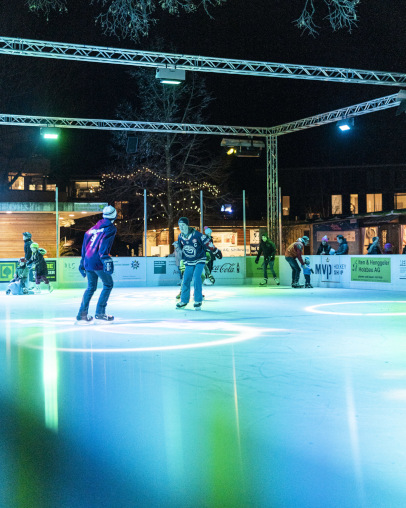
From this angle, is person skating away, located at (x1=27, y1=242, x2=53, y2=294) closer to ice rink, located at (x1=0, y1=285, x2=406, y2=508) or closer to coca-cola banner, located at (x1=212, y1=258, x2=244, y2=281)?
coca-cola banner, located at (x1=212, y1=258, x2=244, y2=281)

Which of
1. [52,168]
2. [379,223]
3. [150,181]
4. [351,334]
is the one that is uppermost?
[52,168]

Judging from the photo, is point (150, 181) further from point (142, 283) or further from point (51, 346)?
point (51, 346)

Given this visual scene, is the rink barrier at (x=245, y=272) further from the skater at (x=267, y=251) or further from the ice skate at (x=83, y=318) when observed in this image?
the ice skate at (x=83, y=318)

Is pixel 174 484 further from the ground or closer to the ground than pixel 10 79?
closer to the ground

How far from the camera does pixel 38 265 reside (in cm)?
1725

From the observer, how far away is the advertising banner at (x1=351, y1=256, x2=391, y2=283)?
17578mm

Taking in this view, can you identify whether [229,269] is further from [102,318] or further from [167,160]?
[102,318]

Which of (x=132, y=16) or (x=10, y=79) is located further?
(x=10, y=79)

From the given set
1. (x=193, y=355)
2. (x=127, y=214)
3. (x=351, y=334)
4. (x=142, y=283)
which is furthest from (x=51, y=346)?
(x=127, y=214)

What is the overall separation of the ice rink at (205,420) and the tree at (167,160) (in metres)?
23.9

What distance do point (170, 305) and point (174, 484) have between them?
10.0 meters

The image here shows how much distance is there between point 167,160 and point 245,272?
11.0 m

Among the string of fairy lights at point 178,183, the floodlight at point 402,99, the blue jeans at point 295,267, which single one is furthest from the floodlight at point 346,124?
the string of fairy lights at point 178,183

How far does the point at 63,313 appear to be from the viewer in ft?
36.1
